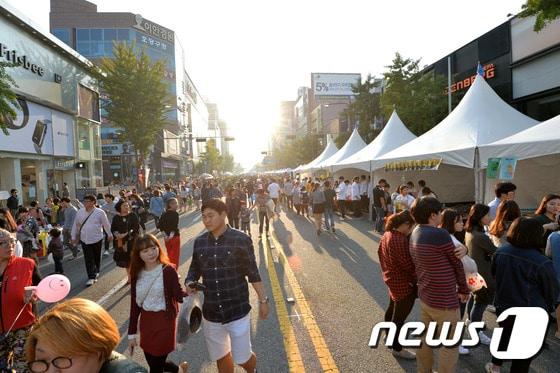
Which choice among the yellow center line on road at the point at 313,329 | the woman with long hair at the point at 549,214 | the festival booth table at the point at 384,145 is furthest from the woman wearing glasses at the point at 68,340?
the festival booth table at the point at 384,145

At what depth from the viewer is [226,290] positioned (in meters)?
3.22

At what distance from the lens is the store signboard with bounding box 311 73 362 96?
96.9m

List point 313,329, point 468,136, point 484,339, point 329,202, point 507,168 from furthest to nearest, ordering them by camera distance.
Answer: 1. point 329,202
2. point 468,136
3. point 507,168
4. point 313,329
5. point 484,339

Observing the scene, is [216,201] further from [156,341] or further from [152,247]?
[156,341]

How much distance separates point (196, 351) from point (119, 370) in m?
3.30

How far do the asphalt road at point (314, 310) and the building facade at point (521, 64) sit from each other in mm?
15633

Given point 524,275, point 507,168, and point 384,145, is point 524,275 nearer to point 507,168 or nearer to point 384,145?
Answer: point 507,168

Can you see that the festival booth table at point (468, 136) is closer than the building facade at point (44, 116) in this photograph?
Yes

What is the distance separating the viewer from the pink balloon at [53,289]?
288cm

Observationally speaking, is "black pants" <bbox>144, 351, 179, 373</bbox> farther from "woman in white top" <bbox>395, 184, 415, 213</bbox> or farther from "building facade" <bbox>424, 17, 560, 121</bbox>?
"building facade" <bbox>424, 17, 560, 121</bbox>

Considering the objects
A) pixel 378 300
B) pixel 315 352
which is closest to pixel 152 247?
pixel 315 352

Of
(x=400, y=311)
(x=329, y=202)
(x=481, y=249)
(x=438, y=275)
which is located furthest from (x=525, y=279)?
(x=329, y=202)

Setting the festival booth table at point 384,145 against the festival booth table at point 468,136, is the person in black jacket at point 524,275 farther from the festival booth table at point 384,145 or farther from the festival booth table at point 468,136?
the festival booth table at point 384,145

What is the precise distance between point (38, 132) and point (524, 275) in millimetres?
25999
